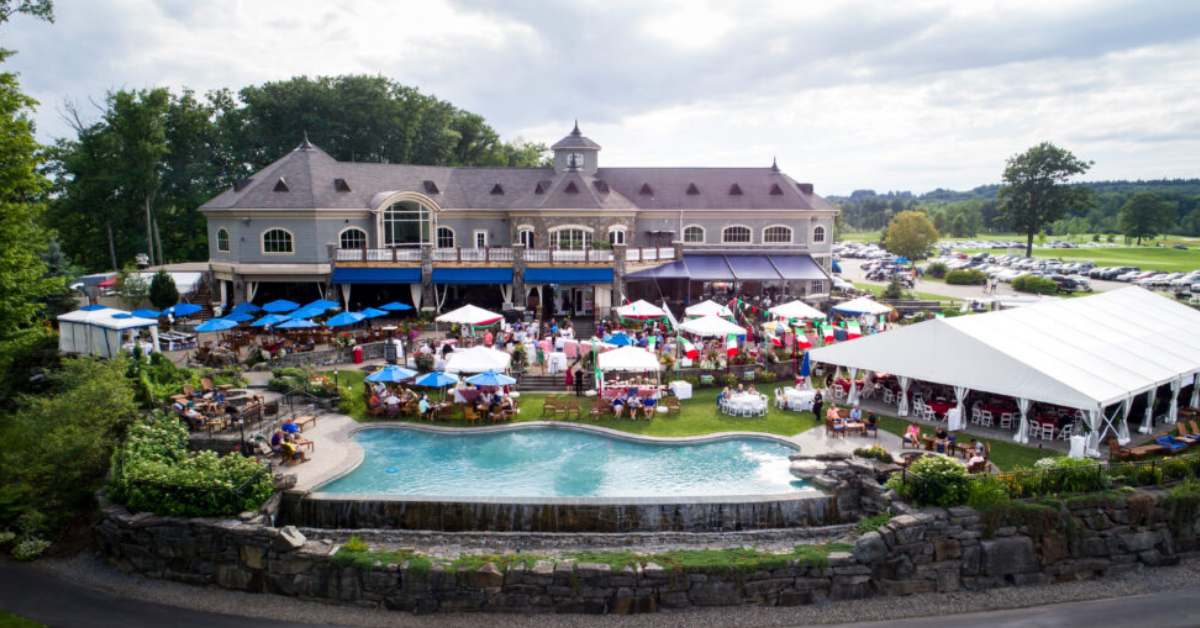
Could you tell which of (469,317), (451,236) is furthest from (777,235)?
(469,317)

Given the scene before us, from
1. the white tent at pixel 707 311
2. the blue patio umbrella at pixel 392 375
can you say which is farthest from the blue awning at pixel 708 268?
the blue patio umbrella at pixel 392 375

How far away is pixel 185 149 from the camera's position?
51094 millimetres

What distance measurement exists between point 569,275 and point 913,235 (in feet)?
157

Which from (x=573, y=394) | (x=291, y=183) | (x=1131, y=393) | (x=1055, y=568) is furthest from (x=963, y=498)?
(x=291, y=183)

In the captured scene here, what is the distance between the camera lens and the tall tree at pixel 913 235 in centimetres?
7081

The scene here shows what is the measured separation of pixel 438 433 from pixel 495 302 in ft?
60.2

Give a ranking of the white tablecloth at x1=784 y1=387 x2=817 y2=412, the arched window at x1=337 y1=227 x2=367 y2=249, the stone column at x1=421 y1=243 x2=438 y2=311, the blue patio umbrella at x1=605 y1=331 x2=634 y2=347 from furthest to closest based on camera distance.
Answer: the arched window at x1=337 y1=227 x2=367 y2=249 → the stone column at x1=421 y1=243 x2=438 y2=311 → the blue patio umbrella at x1=605 y1=331 x2=634 y2=347 → the white tablecloth at x1=784 y1=387 x2=817 y2=412

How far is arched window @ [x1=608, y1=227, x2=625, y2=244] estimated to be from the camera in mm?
41000

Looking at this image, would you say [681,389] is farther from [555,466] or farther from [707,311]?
[707,311]

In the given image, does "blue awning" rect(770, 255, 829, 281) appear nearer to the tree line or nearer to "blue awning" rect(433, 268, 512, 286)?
"blue awning" rect(433, 268, 512, 286)

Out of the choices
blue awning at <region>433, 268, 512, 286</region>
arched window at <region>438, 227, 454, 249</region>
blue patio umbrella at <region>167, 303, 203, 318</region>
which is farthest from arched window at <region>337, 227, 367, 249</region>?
blue patio umbrella at <region>167, 303, 203, 318</region>

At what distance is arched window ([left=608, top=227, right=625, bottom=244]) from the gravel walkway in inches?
1107

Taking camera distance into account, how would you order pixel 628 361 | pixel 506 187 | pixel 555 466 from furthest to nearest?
pixel 506 187
pixel 628 361
pixel 555 466

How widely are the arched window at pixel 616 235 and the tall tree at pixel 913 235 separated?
41.9m
